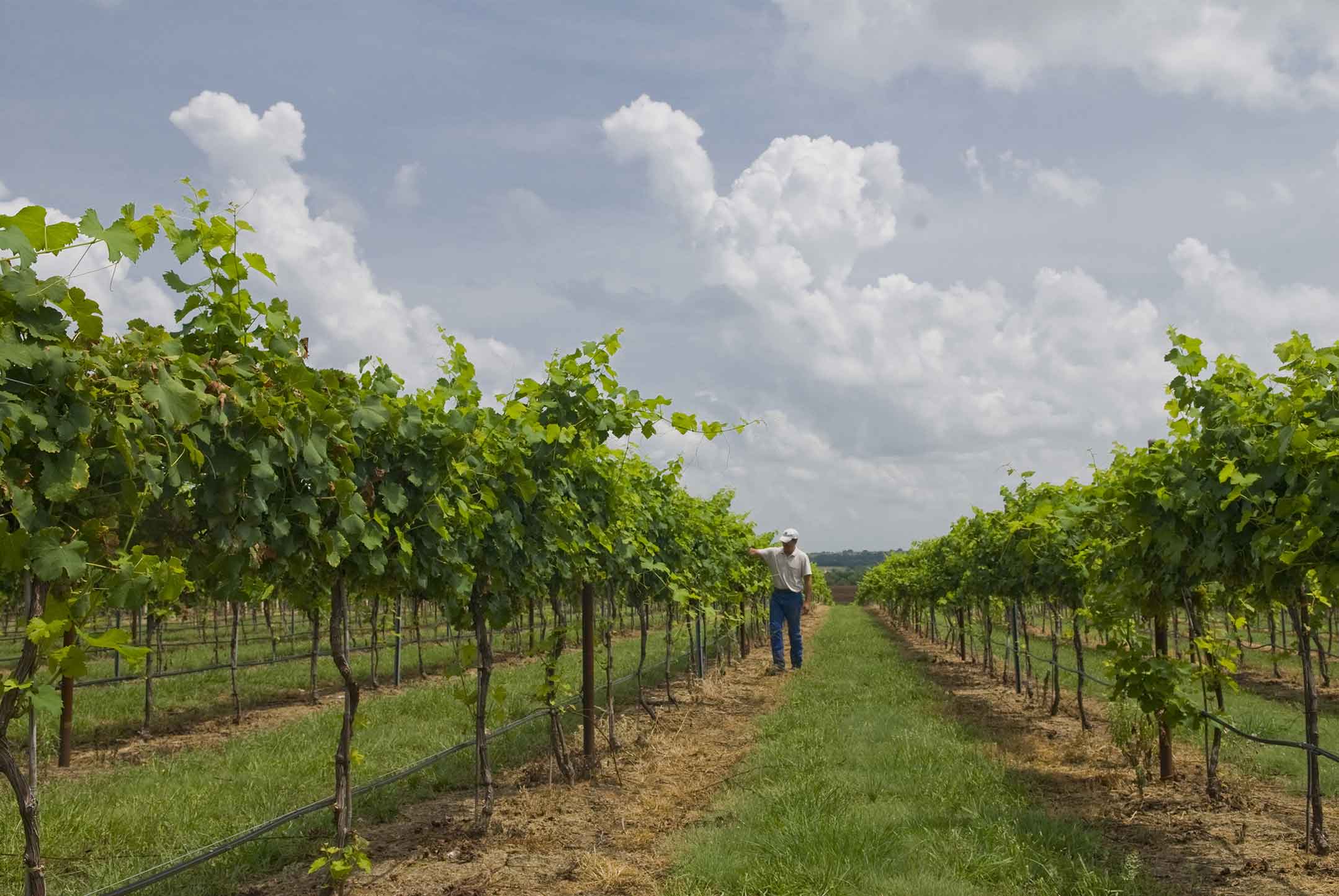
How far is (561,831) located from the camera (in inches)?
236

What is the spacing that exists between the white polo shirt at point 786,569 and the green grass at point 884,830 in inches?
159

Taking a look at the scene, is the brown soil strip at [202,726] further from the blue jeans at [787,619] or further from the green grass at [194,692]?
the blue jeans at [787,619]

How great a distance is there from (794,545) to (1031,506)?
3.87 metres

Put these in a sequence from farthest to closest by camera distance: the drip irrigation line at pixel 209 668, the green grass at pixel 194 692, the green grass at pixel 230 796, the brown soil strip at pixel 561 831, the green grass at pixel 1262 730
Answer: the drip irrigation line at pixel 209 668 → the green grass at pixel 194 692 → the green grass at pixel 1262 730 → the green grass at pixel 230 796 → the brown soil strip at pixel 561 831

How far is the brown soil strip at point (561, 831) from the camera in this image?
194 inches

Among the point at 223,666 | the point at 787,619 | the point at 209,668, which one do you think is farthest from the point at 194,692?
the point at 787,619

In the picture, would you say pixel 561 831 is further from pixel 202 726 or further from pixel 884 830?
pixel 202 726

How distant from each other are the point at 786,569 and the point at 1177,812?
7021 mm

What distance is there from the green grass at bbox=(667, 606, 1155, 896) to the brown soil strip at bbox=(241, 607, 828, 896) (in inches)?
11.8

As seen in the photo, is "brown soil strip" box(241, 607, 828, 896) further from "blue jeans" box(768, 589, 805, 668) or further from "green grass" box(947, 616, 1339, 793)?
"blue jeans" box(768, 589, 805, 668)

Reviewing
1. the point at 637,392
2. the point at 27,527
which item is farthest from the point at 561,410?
the point at 27,527

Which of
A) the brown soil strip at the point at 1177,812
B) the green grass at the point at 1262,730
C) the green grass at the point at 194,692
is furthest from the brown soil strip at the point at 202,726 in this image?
the green grass at the point at 1262,730

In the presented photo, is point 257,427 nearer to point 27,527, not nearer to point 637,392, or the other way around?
point 27,527

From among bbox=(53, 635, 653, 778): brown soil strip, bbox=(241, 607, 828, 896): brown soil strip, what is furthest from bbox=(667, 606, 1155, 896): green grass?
bbox=(53, 635, 653, 778): brown soil strip
